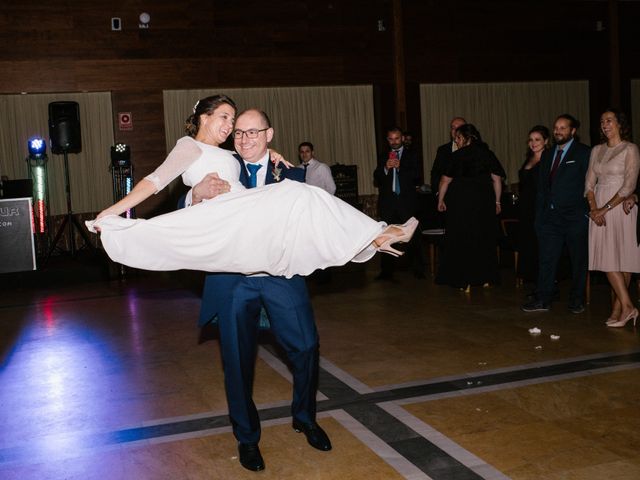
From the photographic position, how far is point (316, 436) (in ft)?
12.2

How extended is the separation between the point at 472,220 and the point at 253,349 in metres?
4.36

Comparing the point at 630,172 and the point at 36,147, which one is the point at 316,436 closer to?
the point at 630,172

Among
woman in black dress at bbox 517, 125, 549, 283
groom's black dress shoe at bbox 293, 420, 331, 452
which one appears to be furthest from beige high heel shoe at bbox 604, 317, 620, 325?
groom's black dress shoe at bbox 293, 420, 331, 452

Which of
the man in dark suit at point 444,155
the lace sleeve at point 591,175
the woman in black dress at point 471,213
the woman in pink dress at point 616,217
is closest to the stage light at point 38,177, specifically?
the man in dark suit at point 444,155

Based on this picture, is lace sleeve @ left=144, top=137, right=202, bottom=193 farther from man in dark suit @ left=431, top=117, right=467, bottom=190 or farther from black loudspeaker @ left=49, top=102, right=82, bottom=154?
black loudspeaker @ left=49, top=102, right=82, bottom=154

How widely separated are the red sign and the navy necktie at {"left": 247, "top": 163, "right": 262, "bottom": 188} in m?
8.13

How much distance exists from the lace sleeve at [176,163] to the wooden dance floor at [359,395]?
128cm

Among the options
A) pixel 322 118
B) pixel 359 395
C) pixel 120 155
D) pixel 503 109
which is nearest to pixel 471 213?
pixel 359 395

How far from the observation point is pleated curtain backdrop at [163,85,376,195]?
39.8 ft

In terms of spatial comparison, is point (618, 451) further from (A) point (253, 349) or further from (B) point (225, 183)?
(B) point (225, 183)

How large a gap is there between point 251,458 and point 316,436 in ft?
1.16

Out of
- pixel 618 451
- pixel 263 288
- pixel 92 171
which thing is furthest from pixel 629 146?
pixel 92 171

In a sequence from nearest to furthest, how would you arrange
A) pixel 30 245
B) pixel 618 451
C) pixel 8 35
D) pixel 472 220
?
pixel 618 451
pixel 472 220
pixel 30 245
pixel 8 35

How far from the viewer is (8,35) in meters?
10.6
